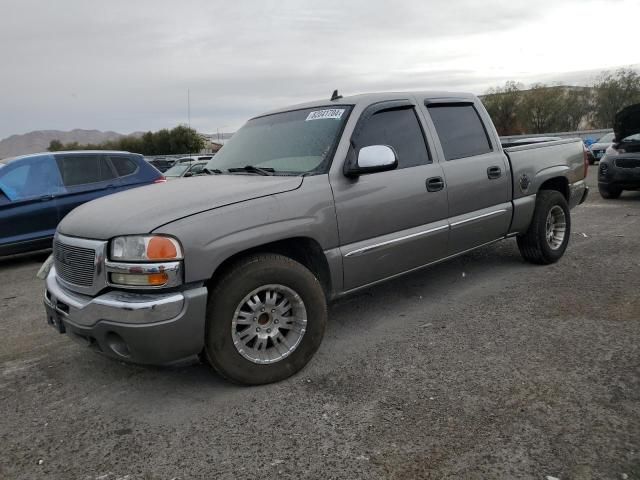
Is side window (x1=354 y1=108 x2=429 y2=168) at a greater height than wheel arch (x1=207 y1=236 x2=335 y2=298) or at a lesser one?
greater

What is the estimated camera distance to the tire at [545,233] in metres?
5.25

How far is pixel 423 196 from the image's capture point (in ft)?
13.1

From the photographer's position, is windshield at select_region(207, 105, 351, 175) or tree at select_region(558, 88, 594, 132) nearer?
windshield at select_region(207, 105, 351, 175)

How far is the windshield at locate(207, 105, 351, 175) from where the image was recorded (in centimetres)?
365

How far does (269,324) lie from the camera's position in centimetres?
316

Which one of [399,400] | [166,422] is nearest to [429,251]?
[399,400]

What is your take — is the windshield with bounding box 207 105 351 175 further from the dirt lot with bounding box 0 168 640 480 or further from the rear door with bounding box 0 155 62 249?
the rear door with bounding box 0 155 62 249

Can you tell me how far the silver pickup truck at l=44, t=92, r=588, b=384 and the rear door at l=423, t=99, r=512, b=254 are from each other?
0.05ft

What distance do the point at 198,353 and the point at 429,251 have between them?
2077mm

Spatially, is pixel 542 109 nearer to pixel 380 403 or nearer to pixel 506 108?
pixel 506 108

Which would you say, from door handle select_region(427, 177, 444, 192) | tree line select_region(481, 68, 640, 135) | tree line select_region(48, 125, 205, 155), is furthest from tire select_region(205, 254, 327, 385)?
tree line select_region(48, 125, 205, 155)

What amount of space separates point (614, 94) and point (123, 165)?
175 ft

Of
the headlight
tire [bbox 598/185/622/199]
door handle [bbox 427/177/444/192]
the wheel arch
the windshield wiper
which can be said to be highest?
the windshield wiper

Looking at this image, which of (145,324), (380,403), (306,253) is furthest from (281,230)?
(380,403)
